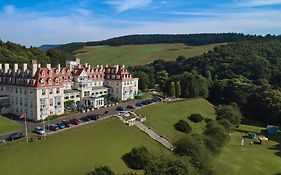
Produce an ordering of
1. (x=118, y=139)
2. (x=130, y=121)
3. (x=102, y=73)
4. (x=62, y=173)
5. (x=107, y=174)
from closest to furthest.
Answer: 1. (x=107, y=174)
2. (x=62, y=173)
3. (x=118, y=139)
4. (x=130, y=121)
5. (x=102, y=73)

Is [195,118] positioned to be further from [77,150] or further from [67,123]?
[77,150]

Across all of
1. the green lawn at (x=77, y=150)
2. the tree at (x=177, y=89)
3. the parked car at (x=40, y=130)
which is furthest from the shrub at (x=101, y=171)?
the tree at (x=177, y=89)

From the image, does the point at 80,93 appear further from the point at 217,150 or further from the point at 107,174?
the point at 107,174

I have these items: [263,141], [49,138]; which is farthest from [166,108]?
[49,138]

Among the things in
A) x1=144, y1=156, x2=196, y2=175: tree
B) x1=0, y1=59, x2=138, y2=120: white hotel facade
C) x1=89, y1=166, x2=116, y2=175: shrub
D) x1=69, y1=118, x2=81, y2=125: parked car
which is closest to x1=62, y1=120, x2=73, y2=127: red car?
x1=69, y1=118, x2=81, y2=125: parked car

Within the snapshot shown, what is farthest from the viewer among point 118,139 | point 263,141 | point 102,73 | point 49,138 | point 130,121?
point 102,73

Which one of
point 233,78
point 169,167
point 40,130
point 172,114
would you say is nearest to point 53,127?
point 40,130

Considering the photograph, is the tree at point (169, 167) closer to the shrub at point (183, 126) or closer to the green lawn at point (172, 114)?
the green lawn at point (172, 114)

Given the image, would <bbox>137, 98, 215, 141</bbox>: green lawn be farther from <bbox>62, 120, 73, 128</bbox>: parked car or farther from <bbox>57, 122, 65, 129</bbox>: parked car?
<bbox>57, 122, 65, 129</bbox>: parked car
